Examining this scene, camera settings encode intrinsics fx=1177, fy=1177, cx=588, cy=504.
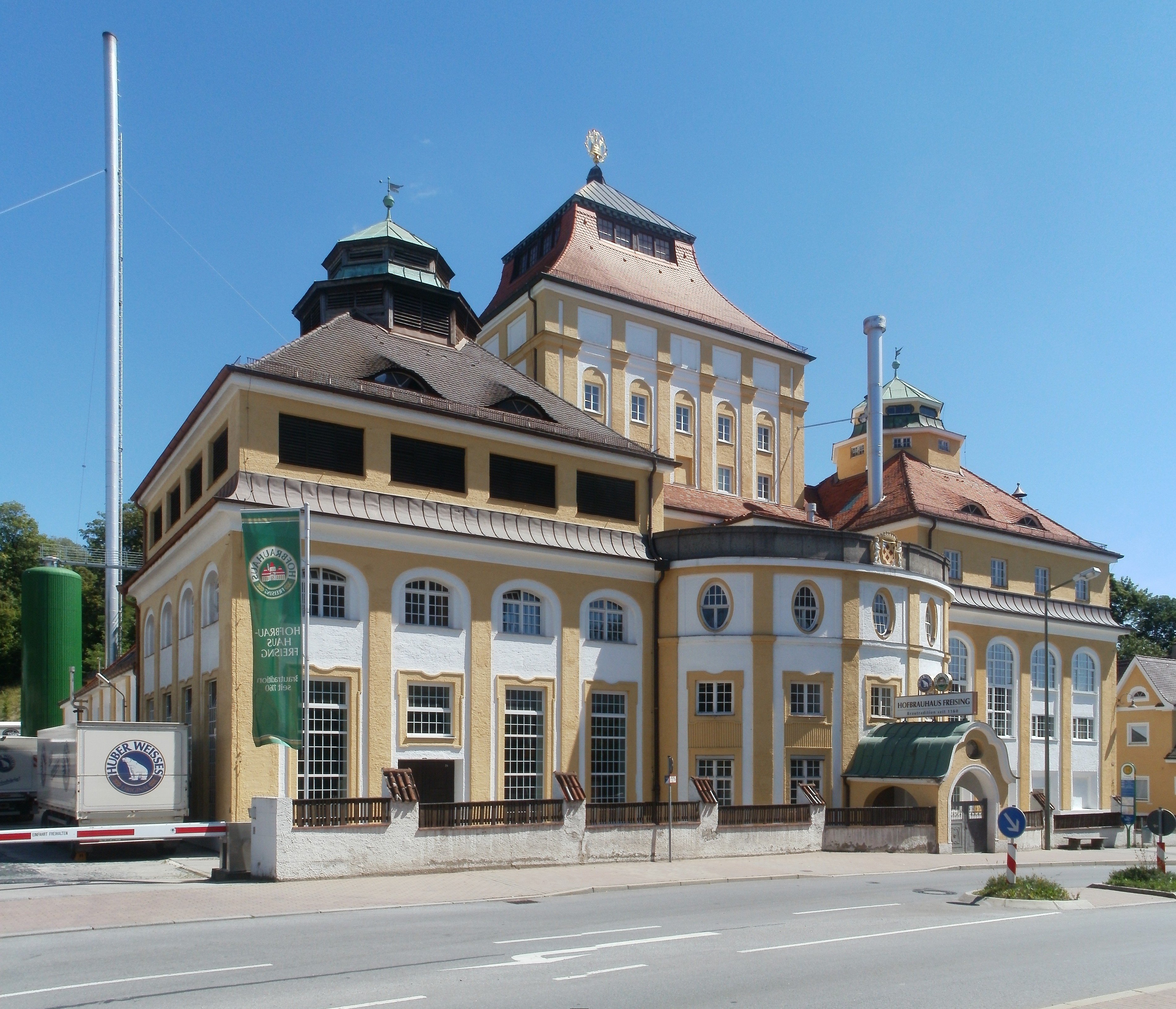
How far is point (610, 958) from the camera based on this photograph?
14055 millimetres

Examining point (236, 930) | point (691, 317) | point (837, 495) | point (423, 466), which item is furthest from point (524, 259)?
point (236, 930)

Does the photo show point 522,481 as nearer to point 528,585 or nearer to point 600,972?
Result: point 528,585

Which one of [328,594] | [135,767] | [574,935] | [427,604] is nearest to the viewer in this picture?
[574,935]

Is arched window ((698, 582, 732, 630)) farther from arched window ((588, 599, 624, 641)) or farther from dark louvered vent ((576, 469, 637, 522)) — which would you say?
dark louvered vent ((576, 469, 637, 522))

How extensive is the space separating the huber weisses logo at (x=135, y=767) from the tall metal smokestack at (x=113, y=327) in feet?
96.6

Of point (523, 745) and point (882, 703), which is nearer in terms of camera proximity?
point (523, 745)

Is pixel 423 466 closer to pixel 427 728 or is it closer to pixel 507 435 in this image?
pixel 507 435

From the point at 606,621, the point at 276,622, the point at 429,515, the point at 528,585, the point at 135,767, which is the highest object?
the point at 429,515

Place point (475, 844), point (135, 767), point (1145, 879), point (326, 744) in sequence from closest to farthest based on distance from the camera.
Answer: point (1145, 879) < point (475, 844) < point (135, 767) < point (326, 744)

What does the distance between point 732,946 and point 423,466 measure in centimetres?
1972

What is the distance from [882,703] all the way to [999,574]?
1610cm

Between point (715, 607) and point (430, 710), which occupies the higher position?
point (715, 607)

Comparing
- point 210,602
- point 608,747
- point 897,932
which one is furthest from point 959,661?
point 897,932

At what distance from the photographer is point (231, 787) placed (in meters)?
27.4
